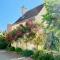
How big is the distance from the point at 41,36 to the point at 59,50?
125 inches

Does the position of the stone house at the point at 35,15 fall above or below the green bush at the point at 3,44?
above

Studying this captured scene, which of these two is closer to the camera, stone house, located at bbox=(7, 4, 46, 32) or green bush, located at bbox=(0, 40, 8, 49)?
stone house, located at bbox=(7, 4, 46, 32)

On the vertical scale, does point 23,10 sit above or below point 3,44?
above

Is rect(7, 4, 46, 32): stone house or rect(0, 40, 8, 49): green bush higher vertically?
rect(7, 4, 46, 32): stone house

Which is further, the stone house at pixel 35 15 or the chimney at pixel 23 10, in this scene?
the chimney at pixel 23 10

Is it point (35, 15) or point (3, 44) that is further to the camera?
point (3, 44)

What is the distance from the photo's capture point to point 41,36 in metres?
20.8

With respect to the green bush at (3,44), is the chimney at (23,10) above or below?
above

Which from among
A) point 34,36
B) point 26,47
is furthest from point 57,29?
point 26,47

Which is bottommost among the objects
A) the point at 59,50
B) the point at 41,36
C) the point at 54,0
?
the point at 59,50

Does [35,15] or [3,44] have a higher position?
[35,15]

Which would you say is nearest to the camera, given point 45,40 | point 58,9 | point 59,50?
point 58,9

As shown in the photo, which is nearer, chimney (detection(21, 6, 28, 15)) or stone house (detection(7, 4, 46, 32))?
stone house (detection(7, 4, 46, 32))

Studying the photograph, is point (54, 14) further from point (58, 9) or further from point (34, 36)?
point (34, 36)
